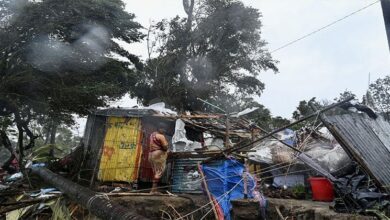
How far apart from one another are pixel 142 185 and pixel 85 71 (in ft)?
20.0

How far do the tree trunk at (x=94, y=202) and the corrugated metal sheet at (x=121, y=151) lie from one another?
6.97ft

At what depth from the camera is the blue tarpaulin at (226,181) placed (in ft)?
25.8

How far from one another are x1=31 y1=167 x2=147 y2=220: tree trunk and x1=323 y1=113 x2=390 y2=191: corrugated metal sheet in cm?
423

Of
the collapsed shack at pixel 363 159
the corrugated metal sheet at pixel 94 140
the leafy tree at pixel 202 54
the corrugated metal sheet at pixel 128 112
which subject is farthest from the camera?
the leafy tree at pixel 202 54

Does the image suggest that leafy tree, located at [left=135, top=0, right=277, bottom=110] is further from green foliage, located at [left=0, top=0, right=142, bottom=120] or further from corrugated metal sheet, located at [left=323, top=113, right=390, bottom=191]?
corrugated metal sheet, located at [left=323, top=113, right=390, bottom=191]

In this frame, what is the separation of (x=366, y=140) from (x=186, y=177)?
492cm

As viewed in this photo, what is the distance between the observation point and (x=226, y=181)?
8070mm

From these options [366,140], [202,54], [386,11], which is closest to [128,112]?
[366,140]

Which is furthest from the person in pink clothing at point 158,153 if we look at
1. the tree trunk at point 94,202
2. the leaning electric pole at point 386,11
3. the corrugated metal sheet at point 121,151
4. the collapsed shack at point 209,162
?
the leaning electric pole at point 386,11

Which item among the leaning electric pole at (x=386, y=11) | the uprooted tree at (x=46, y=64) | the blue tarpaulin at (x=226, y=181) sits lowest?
the blue tarpaulin at (x=226, y=181)

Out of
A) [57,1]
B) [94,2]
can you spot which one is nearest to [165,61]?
[94,2]

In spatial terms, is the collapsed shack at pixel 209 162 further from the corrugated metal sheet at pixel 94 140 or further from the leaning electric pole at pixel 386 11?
the leaning electric pole at pixel 386 11

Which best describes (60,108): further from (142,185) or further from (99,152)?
(142,185)

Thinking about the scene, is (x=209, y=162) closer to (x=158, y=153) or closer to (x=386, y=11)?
(x=158, y=153)
